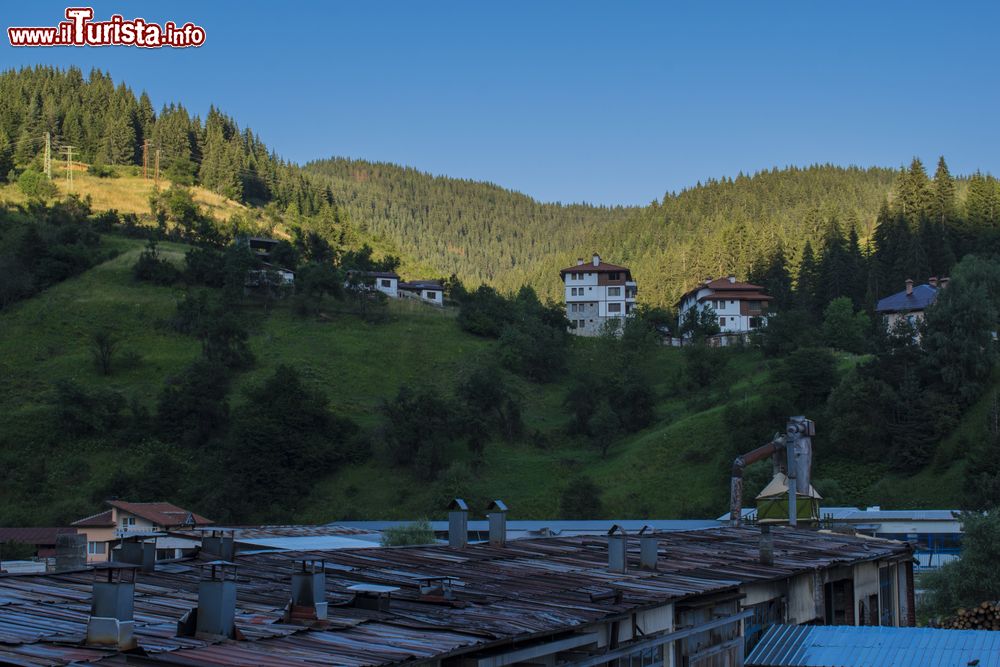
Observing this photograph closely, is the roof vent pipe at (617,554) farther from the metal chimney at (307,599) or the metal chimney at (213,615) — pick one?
the metal chimney at (213,615)

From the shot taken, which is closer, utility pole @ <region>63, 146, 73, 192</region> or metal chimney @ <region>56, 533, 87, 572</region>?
metal chimney @ <region>56, 533, 87, 572</region>

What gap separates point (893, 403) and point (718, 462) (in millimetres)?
10741

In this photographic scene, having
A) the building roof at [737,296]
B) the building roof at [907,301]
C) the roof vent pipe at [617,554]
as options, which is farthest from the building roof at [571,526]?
the building roof at [737,296]

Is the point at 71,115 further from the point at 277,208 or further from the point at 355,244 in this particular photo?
the point at 355,244

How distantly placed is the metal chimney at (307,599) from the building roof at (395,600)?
0.16 m

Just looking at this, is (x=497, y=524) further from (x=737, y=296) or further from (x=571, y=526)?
(x=737, y=296)

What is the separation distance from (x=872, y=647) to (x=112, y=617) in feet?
35.8

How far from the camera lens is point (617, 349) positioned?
92.0m

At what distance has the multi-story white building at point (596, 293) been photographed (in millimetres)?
116562

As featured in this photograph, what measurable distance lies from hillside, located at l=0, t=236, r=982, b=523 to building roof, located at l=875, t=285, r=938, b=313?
1198 centimetres

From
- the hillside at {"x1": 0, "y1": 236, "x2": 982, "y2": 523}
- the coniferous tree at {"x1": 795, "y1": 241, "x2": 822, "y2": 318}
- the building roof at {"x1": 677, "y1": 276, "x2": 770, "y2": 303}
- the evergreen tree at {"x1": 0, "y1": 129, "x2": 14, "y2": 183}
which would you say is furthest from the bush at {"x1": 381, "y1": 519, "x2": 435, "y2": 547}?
the evergreen tree at {"x1": 0, "y1": 129, "x2": 14, "y2": 183}

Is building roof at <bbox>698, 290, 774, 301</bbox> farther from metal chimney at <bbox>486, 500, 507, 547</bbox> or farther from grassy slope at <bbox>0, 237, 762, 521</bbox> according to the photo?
metal chimney at <bbox>486, 500, 507, 547</bbox>

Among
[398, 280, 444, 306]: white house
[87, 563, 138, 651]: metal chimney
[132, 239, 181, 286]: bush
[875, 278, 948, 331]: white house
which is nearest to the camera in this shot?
[87, 563, 138, 651]: metal chimney

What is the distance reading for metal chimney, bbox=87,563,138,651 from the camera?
865cm
